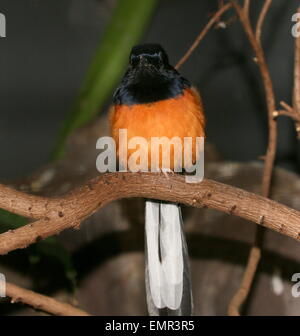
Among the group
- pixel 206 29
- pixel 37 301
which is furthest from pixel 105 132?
pixel 37 301

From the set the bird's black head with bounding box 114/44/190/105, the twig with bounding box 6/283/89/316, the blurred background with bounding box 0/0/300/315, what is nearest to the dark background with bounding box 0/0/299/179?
the blurred background with bounding box 0/0/300/315

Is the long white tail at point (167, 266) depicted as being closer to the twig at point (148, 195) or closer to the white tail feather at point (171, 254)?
the white tail feather at point (171, 254)

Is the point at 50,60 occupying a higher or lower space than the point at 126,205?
higher

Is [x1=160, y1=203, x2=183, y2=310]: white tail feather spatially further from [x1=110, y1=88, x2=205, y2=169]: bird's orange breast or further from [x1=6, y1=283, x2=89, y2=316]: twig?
[x1=6, y1=283, x2=89, y2=316]: twig

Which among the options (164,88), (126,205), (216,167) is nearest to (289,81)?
(216,167)

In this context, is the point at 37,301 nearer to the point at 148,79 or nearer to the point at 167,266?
the point at 167,266

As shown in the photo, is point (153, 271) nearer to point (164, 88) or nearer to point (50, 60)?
point (164, 88)

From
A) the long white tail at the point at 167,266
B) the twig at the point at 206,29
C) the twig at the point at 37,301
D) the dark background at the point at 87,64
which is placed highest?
the dark background at the point at 87,64

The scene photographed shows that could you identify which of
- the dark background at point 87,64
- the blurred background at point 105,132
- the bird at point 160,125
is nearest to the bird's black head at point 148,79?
the bird at point 160,125
